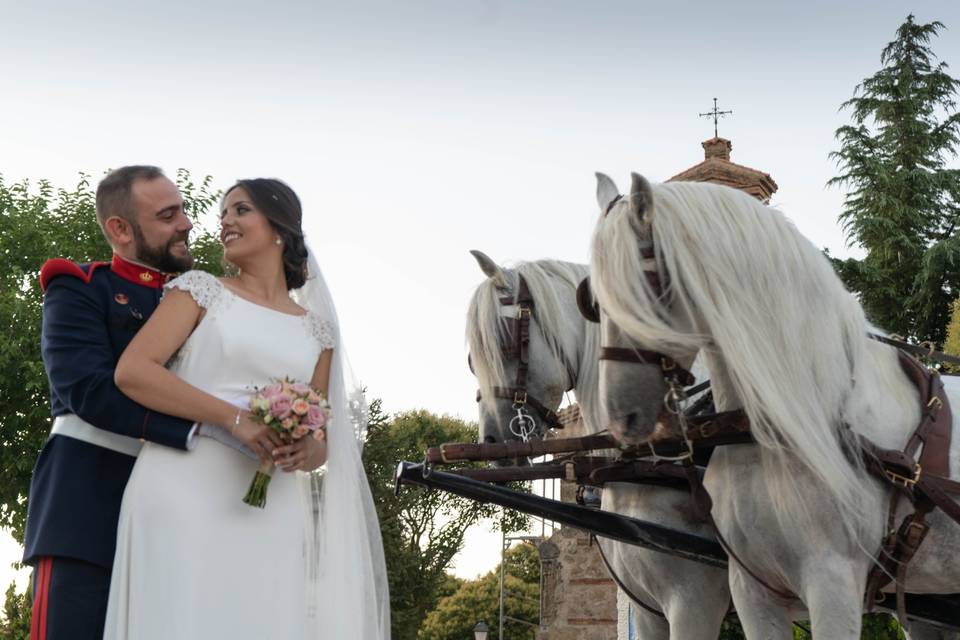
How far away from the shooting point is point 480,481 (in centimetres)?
562

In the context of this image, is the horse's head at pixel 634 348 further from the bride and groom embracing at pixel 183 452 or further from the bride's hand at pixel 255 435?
the bride's hand at pixel 255 435

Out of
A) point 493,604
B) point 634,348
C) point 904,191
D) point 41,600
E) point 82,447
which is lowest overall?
point 493,604

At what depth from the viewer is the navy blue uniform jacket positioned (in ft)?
11.2

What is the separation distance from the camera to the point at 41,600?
3342 millimetres

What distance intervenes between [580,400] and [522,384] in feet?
1.03

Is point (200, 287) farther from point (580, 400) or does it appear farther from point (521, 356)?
point (580, 400)

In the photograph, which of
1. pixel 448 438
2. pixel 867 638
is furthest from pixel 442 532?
pixel 867 638

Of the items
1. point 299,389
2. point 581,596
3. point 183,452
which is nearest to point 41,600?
point 183,452

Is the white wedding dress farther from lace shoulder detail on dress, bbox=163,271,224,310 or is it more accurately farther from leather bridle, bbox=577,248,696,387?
leather bridle, bbox=577,248,696,387

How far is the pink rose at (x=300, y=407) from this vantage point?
350cm

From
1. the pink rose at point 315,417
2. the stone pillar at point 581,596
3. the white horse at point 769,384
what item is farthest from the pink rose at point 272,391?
the stone pillar at point 581,596

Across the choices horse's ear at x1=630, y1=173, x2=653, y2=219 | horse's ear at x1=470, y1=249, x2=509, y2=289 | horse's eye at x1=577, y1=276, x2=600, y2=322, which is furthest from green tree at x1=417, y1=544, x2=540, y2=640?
horse's ear at x1=630, y1=173, x2=653, y2=219

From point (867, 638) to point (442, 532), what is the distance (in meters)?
28.4

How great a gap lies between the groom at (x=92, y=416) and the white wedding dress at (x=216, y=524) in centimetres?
8
